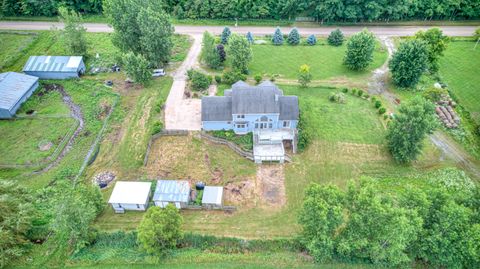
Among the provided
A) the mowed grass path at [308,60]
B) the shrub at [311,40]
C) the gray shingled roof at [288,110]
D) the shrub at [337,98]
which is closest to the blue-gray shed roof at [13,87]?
the mowed grass path at [308,60]

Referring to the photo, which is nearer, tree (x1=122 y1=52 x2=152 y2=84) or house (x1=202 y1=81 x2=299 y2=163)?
house (x1=202 y1=81 x2=299 y2=163)

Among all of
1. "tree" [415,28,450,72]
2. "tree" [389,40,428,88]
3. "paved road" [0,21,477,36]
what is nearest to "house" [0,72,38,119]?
"paved road" [0,21,477,36]

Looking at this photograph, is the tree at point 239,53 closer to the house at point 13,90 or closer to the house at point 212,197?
the house at point 212,197

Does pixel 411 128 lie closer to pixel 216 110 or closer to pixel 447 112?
pixel 447 112

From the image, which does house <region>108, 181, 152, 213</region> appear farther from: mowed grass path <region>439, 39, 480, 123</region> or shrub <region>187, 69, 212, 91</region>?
mowed grass path <region>439, 39, 480, 123</region>

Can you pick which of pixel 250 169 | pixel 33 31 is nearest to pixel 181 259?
pixel 250 169

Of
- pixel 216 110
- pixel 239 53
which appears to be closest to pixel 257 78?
pixel 239 53
